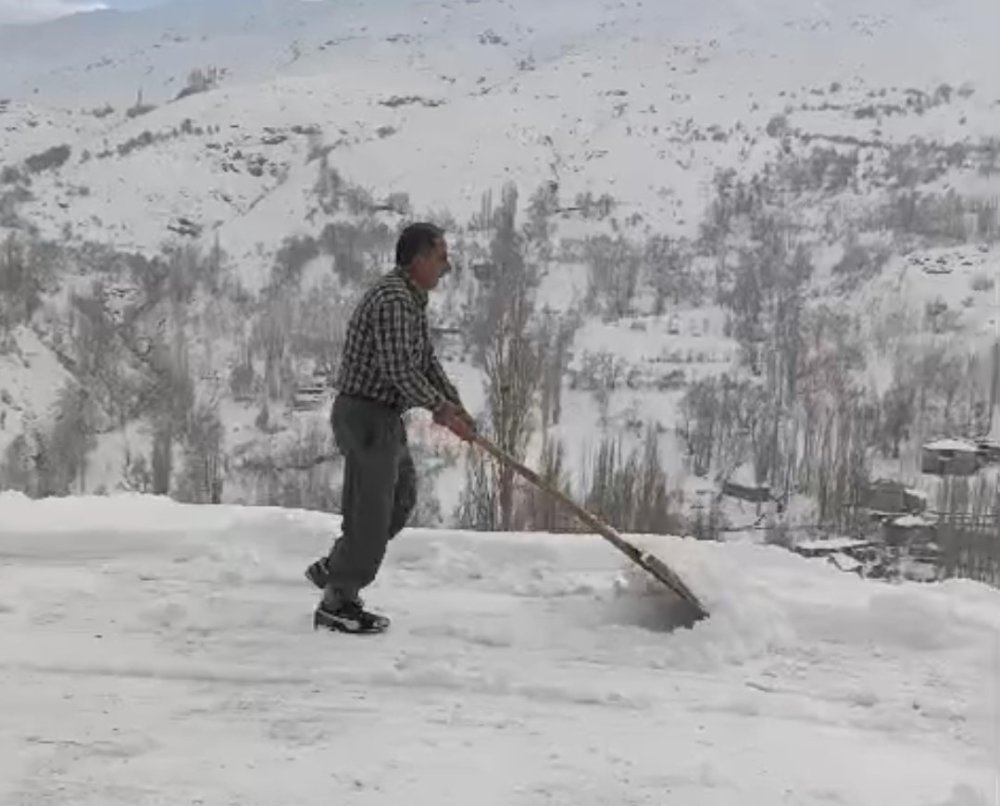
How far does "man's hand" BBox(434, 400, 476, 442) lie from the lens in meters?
4.10

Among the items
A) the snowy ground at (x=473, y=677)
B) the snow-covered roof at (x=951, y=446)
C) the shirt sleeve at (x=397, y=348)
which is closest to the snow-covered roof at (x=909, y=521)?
the snow-covered roof at (x=951, y=446)

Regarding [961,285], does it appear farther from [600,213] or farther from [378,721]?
[378,721]

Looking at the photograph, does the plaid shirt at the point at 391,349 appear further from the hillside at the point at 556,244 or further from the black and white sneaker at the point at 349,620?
the hillside at the point at 556,244

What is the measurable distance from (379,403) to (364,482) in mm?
269

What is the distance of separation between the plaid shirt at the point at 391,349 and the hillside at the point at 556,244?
459 centimetres

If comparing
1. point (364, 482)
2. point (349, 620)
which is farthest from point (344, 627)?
point (364, 482)

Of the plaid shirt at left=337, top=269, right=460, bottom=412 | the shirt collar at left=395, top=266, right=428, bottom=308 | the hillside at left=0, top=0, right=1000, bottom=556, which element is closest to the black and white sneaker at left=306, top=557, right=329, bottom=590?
the plaid shirt at left=337, top=269, right=460, bottom=412

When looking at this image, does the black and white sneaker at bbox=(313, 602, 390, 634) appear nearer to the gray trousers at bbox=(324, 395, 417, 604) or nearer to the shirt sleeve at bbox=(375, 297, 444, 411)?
the gray trousers at bbox=(324, 395, 417, 604)

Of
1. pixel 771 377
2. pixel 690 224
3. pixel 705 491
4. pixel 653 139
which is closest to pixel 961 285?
pixel 771 377

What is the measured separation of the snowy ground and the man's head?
48.6 inches

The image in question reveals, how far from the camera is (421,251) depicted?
417cm

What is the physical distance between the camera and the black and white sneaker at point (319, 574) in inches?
173

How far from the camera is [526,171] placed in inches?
2601

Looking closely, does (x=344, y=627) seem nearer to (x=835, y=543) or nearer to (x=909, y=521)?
(x=835, y=543)
